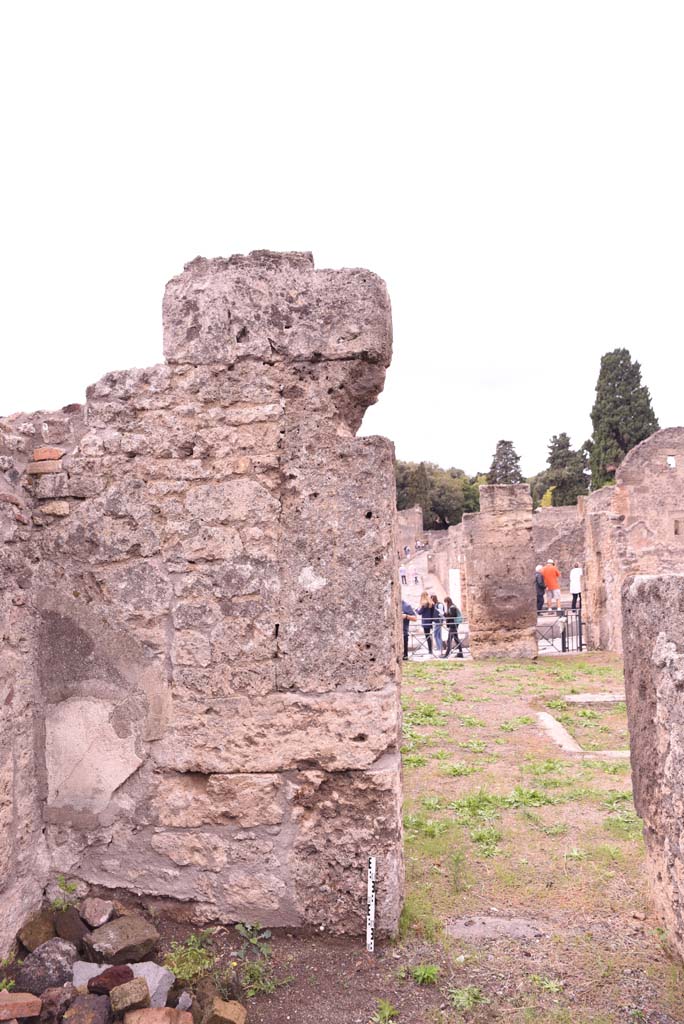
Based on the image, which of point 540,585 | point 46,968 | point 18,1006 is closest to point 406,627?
point 540,585

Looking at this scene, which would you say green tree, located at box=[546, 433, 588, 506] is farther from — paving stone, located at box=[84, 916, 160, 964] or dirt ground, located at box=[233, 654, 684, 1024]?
paving stone, located at box=[84, 916, 160, 964]

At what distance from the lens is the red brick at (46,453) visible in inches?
137

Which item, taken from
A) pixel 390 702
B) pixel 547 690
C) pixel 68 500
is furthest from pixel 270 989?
pixel 547 690

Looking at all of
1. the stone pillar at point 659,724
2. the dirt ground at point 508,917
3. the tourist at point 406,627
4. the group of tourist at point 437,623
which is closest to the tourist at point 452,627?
the group of tourist at point 437,623

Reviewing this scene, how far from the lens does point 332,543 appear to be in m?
3.30

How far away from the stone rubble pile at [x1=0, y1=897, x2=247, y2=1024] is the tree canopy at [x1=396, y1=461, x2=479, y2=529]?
4909cm

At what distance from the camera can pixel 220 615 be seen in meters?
3.32

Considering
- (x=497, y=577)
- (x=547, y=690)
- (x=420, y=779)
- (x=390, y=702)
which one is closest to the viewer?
(x=390, y=702)

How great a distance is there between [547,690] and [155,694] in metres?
7.59

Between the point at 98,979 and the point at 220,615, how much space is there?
56.7 inches

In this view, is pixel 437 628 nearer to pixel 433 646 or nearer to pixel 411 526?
pixel 433 646

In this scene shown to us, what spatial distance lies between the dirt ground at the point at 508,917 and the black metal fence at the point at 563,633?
9118mm

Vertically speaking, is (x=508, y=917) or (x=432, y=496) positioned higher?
(x=432, y=496)

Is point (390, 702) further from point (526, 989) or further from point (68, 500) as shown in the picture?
point (68, 500)
